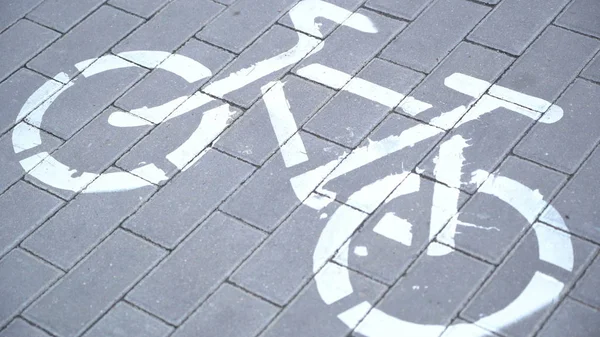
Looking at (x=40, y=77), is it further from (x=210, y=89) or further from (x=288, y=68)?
(x=288, y=68)

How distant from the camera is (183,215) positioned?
14.2ft

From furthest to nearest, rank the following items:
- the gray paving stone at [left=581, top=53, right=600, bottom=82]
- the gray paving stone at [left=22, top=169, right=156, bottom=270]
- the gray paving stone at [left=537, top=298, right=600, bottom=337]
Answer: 1. the gray paving stone at [left=581, top=53, right=600, bottom=82]
2. the gray paving stone at [left=22, top=169, right=156, bottom=270]
3. the gray paving stone at [left=537, top=298, right=600, bottom=337]

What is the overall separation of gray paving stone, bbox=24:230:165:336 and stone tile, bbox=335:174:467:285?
0.95m

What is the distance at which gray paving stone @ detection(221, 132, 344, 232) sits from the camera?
4277 millimetres

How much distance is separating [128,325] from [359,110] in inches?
66.7

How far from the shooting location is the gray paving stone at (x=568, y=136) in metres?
4.36

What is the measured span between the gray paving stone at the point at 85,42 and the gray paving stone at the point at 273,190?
1.46 meters

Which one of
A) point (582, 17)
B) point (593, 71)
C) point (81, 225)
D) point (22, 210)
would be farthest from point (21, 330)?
point (582, 17)

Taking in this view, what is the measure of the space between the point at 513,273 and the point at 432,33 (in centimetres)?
173

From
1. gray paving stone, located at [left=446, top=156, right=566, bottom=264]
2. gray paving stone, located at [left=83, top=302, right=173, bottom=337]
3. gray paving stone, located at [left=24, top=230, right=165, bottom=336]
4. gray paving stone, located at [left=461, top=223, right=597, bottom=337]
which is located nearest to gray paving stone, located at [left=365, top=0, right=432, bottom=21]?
gray paving stone, located at [left=446, top=156, right=566, bottom=264]

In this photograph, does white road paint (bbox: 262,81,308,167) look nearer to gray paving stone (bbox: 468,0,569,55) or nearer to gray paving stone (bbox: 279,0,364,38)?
gray paving stone (bbox: 279,0,364,38)

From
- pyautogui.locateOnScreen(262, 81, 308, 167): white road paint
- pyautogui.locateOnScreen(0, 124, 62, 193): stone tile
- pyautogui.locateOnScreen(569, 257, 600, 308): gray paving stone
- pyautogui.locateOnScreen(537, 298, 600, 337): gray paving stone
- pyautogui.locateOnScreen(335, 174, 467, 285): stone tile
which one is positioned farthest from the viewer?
pyautogui.locateOnScreen(0, 124, 62, 193): stone tile

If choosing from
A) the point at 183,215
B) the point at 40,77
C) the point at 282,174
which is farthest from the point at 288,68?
the point at 40,77

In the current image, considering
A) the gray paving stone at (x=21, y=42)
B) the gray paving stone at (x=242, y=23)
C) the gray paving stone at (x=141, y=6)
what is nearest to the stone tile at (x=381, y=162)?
the gray paving stone at (x=242, y=23)
